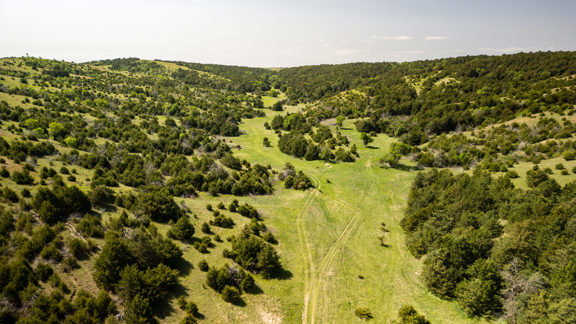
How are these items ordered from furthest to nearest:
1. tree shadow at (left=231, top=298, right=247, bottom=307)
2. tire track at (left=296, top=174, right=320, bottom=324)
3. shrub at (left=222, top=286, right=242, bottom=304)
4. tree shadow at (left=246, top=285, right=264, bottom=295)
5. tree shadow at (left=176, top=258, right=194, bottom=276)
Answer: tire track at (left=296, top=174, right=320, bottom=324) → tree shadow at (left=246, top=285, right=264, bottom=295) → tree shadow at (left=176, top=258, right=194, bottom=276) → tree shadow at (left=231, top=298, right=247, bottom=307) → shrub at (left=222, top=286, right=242, bottom=304)


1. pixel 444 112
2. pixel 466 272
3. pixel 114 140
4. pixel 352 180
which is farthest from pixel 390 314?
pixel 444 112

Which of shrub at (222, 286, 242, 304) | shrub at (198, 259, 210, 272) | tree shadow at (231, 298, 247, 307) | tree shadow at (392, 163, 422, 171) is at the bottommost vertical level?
tree shadow at (231, 298, 247, 307)

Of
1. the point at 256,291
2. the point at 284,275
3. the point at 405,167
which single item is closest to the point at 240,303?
the point at 256,291

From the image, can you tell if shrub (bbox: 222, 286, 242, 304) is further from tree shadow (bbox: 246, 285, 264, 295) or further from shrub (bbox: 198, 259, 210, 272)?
shrub (bbox: 198, 259, 210, 272)

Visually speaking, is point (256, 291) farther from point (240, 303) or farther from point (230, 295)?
point (230, 295)

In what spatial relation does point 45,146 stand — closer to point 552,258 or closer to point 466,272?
point 466,272

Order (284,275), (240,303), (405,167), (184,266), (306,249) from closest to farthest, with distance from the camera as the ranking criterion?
(240,303), (184,266), (284,275), (306,249), (405,167)

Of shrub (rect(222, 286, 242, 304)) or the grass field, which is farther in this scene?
the grass field

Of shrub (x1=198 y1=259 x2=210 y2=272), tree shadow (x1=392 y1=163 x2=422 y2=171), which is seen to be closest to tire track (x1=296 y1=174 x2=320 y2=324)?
shrub (x1=198 y1=259 x2=210 y2=272)

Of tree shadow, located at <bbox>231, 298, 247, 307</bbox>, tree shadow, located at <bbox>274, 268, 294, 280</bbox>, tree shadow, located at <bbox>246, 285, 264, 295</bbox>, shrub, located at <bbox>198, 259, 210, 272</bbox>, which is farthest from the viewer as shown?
tree shadow, located at <bbox>274, 268, 294, 280</bbox>
